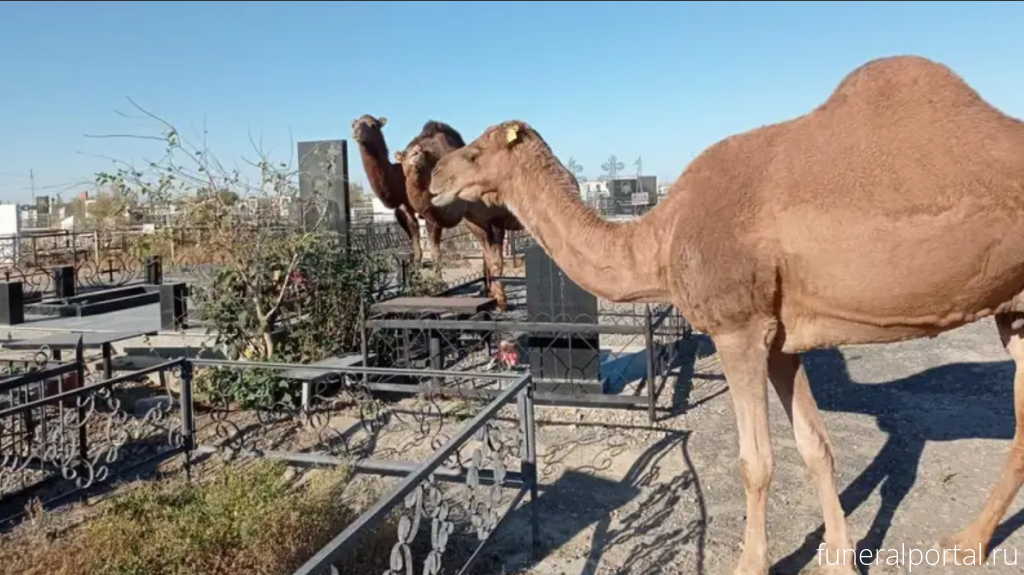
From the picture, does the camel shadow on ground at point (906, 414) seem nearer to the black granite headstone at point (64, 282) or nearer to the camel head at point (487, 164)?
the camel head at point (487, 164)

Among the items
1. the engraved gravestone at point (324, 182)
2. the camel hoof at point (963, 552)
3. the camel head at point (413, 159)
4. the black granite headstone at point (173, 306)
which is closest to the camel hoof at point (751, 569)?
the camel hoof at point (963, 552)

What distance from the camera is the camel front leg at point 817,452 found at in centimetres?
387

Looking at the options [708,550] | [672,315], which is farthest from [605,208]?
[708,550]

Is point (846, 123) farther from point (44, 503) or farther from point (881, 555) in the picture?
point (44, 503)

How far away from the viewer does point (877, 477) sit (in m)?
5.16

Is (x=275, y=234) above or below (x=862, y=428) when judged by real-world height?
above

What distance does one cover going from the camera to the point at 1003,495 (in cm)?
398

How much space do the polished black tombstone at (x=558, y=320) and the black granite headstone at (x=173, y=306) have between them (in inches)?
208

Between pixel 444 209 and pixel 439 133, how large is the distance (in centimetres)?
131

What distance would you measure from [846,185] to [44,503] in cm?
487

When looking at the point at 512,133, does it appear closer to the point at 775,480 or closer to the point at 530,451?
the point at 530,451

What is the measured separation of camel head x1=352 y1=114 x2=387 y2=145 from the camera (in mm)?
12734

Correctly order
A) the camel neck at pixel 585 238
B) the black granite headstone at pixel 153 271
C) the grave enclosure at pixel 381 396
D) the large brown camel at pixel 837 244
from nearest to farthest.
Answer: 1. the large brown camel at pixel 837 244
2. the camel neck at pixel 585 238
3. the grave enclosure at pixel 381 396
4. the black granite headstone at pixel 153 271

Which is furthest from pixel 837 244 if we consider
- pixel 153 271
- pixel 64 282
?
pixel 153 271
